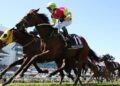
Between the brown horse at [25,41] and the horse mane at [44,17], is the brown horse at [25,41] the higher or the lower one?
the lower one

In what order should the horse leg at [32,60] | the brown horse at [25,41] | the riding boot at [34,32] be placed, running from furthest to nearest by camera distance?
the riding boot at [34,32] → the brown horse at [25,41] → the horse leg at [32,60]

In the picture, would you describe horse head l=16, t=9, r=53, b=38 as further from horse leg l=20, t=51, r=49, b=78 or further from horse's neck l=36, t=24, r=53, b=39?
horse leg l=20, t=51, r=49, b=78

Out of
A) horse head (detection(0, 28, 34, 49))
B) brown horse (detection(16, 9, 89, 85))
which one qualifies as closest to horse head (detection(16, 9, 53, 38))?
brown horse (detection(16, 9, 89, 85))

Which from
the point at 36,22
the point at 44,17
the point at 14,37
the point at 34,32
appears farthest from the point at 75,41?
the point at 14,37

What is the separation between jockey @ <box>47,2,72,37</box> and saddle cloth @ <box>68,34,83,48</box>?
33 cm

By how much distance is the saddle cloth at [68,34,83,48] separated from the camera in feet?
44.6

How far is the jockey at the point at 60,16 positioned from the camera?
12680 mm

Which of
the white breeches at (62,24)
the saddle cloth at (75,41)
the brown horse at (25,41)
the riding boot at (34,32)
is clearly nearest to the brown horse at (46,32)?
the brown horse at (25,41)

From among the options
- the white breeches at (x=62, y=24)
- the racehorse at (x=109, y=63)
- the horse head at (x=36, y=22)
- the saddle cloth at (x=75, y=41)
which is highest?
the horse head at (x=36, y=22)

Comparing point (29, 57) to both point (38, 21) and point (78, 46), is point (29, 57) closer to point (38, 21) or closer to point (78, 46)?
point (38, 21)

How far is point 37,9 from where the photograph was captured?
12359 millimetres

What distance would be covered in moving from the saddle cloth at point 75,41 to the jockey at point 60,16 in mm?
329

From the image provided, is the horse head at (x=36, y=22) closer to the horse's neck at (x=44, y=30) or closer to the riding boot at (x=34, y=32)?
the horse's neck at (x=44, y=30)

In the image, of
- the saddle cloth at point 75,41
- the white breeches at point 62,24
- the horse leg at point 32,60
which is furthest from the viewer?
the saddle cloth at point 75,41
